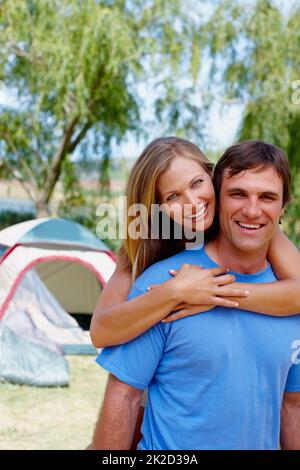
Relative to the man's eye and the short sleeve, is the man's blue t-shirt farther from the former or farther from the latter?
the man's eye

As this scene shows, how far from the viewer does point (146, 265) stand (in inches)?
57.7

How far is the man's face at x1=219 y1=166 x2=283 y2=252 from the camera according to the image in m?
1.31

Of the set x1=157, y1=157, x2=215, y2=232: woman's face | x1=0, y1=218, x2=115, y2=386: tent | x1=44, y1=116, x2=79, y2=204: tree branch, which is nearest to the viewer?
x1=157, y1=157, x2=215, y2=232: woman's face

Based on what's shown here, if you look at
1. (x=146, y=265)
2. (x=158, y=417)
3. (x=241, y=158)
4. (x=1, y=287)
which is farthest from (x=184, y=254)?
(x=1, y=287)

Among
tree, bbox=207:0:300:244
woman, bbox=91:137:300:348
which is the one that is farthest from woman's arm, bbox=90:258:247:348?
tree, bbox=207:0:300:244

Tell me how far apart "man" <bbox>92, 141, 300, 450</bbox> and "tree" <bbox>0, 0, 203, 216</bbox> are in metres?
7.49

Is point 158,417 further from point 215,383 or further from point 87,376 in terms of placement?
point 87,376

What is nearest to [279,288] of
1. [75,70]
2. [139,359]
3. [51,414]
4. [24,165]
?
[139,359]

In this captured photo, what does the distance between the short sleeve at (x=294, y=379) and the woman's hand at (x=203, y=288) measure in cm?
21

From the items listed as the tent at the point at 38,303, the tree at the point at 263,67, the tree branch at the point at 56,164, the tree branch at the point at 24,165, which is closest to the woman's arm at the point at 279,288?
the tent at the point at 38,303

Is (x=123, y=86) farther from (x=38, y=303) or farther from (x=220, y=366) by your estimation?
(x=220, y=366)

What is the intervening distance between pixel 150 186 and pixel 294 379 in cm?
52

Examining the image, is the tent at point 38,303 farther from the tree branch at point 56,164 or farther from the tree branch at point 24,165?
the tree branch at point 24,165

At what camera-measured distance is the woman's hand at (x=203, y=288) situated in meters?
1.24
